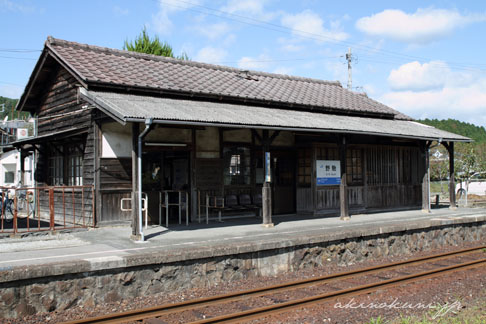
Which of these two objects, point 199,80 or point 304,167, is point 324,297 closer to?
point 304,167

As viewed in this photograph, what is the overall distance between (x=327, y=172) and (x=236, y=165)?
2.91 m

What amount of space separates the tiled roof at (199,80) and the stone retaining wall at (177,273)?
5222mm

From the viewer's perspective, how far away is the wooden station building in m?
11.0

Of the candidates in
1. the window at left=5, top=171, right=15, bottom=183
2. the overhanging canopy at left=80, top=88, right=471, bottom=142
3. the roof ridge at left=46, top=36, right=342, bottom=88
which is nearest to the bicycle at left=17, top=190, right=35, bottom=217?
the roof ridge at left=46, top=36, right=342, bottom=88

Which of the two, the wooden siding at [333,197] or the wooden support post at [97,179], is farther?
the wooden siding at [333,197]

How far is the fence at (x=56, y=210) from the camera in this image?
10367mm

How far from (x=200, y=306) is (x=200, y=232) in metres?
3.71

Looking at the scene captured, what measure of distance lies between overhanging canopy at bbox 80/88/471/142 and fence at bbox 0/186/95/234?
2498 millimetres

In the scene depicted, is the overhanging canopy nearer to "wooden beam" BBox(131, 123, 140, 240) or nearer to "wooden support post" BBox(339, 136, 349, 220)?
"wooden beam" BBox(131, 123, 140, 240)

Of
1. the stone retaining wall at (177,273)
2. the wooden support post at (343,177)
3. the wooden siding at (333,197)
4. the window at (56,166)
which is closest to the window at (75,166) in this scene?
the window at (56,166)

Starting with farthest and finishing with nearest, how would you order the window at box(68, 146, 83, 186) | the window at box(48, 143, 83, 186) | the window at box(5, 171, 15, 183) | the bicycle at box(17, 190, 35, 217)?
the window at box(5, 171, 15, 183), the bicycle at box(17, 190, 35, 217), the window at box(48, 143, 83, 186), the window at box(68, 146, 83, 186)

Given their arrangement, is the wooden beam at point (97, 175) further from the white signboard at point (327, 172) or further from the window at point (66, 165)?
the white signboard at point (327, 172)

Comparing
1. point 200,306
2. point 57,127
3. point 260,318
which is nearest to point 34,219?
point 57,127

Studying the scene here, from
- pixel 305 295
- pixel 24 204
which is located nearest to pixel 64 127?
pixel 24 204
